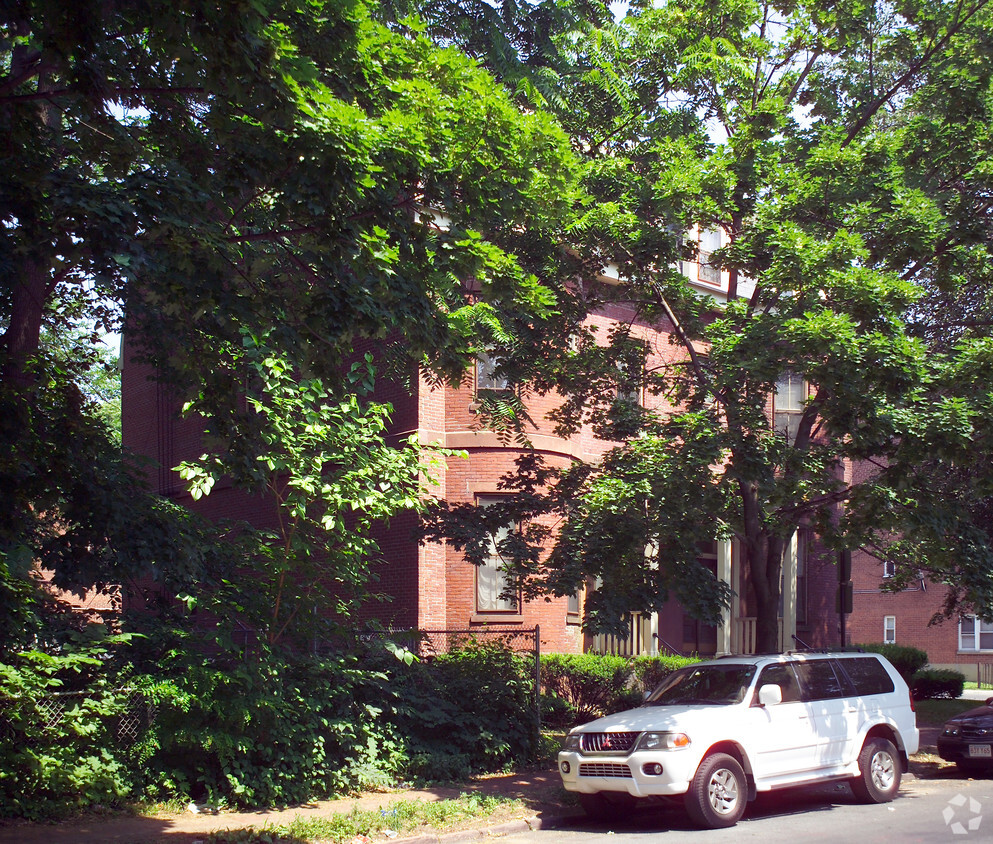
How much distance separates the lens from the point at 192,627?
12.4 meters

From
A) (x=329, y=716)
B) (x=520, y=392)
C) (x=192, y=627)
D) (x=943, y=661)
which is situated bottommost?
(x=943, y=661)

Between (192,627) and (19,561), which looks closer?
(19,561)

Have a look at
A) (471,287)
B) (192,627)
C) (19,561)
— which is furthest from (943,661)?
(19,561)

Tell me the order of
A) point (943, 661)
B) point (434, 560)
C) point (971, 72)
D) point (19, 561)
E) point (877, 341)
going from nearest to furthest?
point (19, 561)
point (877, 341)
point (971, 72)
point (434, 560)
point (943, 661)

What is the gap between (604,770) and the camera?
10312 millimetres

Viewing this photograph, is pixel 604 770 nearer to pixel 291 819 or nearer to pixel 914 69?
pixel 291 819

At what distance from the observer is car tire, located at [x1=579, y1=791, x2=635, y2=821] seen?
35.6 ft

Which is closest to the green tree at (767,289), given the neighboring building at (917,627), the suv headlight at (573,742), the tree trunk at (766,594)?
the tree trunk at (766,594)

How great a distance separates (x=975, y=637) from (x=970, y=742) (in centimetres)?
3282

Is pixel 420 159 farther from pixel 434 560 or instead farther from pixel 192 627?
pixel 434 560

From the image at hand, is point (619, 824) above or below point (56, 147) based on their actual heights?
below

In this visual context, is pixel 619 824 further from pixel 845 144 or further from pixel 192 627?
pixel 845 144

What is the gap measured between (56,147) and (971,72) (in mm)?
12331

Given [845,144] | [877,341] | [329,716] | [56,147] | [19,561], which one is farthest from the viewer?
[845,144]
